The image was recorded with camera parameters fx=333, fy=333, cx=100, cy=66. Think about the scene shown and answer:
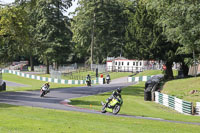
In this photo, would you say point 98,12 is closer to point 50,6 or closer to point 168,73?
point 50,6

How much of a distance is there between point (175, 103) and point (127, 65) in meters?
45.2

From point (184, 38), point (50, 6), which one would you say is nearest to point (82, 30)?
point (50, 6)

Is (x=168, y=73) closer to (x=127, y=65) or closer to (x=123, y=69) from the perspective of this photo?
(x=123, y=69)

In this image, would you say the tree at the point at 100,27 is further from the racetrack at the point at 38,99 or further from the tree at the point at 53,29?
the racetrack at the point at 38,99

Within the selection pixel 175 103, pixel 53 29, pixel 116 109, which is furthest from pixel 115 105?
pixel 53 29

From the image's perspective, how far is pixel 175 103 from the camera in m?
26.9

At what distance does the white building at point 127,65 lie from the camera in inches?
2749

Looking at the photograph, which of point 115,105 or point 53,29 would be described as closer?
point 115,105

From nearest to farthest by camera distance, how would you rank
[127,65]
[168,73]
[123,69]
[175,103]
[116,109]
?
[116,109] → [175,103] → [168,73] → [123,69] → [127,65]

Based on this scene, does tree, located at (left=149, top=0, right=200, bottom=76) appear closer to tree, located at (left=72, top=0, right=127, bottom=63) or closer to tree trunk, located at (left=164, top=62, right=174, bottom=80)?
tree trunk, located at (left=164, top=62, right=174, bottom=80)

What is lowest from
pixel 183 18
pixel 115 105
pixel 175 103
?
pixel 175 103

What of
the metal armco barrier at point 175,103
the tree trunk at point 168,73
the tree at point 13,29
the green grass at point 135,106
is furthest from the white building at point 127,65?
the metal armco barrier at point 175,103

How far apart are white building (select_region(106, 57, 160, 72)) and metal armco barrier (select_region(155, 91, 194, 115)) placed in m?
37.3

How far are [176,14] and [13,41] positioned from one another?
61.0 feet
